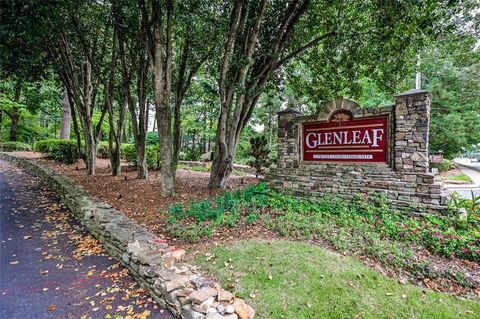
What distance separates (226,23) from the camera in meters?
5.65

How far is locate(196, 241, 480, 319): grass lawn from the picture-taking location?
7.72ft

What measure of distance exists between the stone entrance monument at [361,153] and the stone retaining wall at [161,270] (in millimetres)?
3523

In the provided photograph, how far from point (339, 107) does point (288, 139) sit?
1.40 metres

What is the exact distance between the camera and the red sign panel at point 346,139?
484 cm

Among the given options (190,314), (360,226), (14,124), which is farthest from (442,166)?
(14,124)

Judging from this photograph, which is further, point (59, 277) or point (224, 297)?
point (59, 277)

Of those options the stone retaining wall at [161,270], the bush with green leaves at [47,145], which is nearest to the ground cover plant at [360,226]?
the stone retaining wall at [161,270]

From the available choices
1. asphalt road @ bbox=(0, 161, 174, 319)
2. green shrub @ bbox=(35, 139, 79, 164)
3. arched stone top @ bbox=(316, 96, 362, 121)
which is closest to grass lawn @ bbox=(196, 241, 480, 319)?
asphalt road @ bbox=(0, 161, 174, 319)

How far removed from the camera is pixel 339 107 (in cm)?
530

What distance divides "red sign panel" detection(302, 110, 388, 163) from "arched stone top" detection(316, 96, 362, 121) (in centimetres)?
9

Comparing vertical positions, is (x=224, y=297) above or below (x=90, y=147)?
below

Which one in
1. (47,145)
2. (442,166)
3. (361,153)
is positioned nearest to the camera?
(361,153)

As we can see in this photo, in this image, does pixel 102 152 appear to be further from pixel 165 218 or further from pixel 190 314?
pixel 190 314

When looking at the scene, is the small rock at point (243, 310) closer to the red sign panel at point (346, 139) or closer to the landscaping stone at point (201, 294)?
the landscaping stone at point (201, 294)
